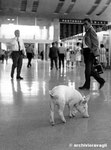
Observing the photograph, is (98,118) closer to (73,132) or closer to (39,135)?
(73,132)

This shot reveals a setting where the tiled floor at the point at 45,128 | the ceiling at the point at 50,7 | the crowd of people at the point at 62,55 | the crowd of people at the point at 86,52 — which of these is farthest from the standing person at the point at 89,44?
the ceiling at the point at 50,7

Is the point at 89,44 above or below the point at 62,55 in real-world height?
above

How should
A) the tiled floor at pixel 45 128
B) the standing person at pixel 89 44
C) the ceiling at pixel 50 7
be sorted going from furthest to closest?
the ceiling at pixel 50 7
the standing person at pixel 89 44
the tiled floor at pixel 45 128

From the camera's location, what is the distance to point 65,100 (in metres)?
4.46

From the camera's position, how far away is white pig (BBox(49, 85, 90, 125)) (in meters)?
4.29

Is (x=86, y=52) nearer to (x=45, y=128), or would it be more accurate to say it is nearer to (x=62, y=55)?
(x=45, y=128)

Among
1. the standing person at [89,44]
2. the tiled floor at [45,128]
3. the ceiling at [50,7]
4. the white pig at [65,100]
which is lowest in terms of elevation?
the tiled floor at [45,128]

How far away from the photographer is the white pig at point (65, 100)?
14.1 ft

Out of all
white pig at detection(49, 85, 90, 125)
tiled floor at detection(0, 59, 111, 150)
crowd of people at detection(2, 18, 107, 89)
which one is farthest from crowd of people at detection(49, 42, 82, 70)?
white pig at detection(49, 85, 90, 125)

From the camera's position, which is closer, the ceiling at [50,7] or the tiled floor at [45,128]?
the tiled floor at [45,128]

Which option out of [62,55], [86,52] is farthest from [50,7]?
[86,52]

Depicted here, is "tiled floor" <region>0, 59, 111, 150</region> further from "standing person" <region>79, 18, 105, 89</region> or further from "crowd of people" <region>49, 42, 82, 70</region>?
"crowd of people" <region>49, 42, 82, 70</region>

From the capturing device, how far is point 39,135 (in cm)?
389

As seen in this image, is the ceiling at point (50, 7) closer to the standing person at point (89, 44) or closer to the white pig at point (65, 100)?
the standing person at point (89, 44)
